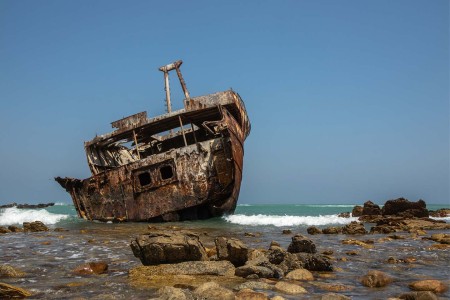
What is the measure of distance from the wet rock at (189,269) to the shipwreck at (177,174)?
34.2 ft

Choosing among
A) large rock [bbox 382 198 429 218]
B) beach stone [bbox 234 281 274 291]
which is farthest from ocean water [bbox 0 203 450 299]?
large rock [bbox 382 198 429 218]

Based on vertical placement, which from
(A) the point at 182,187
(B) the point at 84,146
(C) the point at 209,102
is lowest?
(A) the point at 182,187

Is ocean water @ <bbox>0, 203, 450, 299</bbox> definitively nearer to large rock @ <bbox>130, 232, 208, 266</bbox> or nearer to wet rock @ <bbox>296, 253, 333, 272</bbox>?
wet rock @ <bbox>296, 253, 333, 272</bbox>

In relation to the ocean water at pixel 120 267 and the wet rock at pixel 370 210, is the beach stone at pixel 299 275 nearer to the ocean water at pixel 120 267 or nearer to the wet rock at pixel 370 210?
the ocean water at pixel 120 267

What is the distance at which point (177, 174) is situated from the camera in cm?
1584

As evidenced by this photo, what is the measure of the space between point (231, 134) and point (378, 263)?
33.5ft

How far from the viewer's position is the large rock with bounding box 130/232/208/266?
17.5 feet

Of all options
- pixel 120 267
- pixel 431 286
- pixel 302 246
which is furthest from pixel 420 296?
pixel 120 267

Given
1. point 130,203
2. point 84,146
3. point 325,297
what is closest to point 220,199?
point 130,203

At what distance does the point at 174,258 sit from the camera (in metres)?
5.39

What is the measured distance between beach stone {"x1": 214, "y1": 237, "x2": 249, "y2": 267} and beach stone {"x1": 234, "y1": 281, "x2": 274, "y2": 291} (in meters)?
1.19

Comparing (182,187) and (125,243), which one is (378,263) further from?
(182,187)

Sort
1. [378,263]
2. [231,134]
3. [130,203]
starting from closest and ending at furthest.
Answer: [378,263], [231,134], [130,203]

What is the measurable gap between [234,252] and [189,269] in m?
0.81
